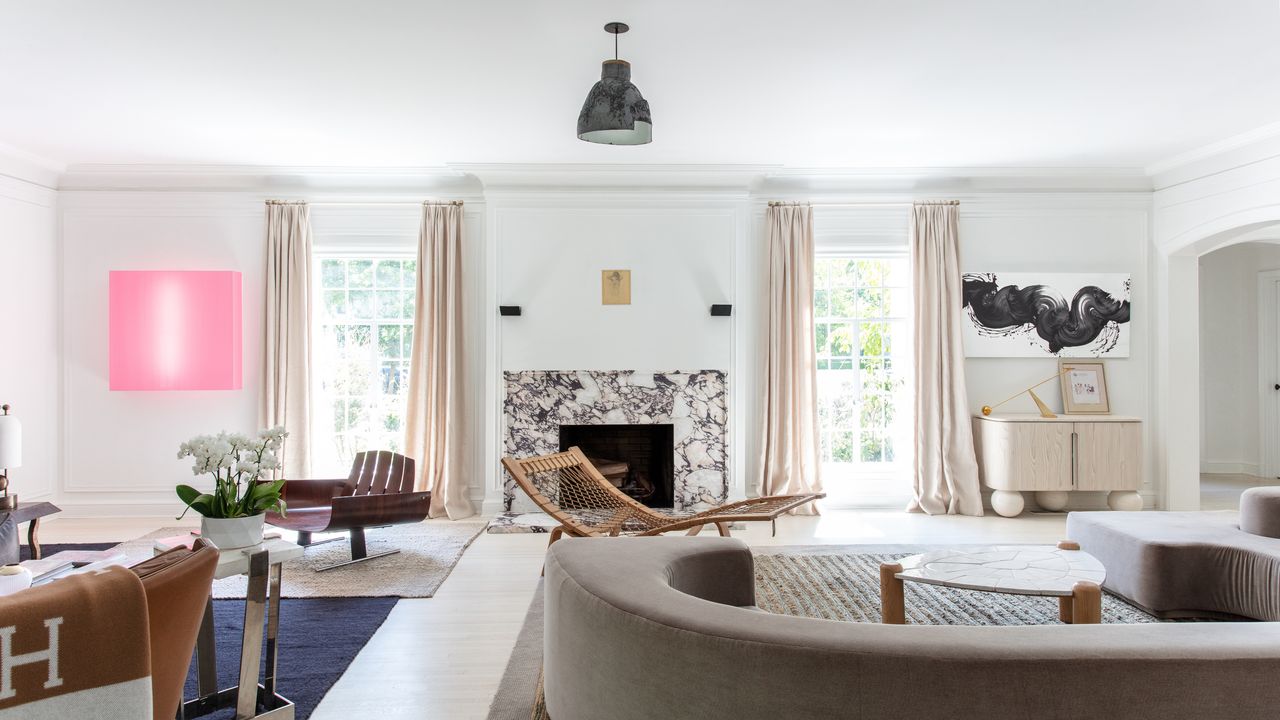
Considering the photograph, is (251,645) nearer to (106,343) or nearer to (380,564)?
(380,564)

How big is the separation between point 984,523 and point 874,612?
2553 millimetres

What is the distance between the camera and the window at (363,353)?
6246mm

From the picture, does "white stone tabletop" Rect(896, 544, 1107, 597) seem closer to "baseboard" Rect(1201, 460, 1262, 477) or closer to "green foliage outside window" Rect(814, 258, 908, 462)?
"green foliage outside window" Rect(814, 258, 908, 462)

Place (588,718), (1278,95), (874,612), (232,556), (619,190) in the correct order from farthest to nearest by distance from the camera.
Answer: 1. (619,190)
2. (1278,95)
3. (874,612)
4. (232,556)
5. (588,718)

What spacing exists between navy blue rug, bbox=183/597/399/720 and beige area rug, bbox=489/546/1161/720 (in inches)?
26.6

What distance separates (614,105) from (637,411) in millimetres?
3052

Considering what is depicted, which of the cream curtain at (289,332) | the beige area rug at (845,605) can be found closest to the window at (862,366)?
the beige area rug at (845,605)

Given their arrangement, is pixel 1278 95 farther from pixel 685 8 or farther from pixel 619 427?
pixel 619 427

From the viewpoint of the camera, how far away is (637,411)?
5.98 m

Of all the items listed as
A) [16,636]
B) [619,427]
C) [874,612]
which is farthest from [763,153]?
[16,636]

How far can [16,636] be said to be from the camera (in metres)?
1.35

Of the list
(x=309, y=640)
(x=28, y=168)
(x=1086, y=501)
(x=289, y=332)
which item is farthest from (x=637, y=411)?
(x=28, y=168)

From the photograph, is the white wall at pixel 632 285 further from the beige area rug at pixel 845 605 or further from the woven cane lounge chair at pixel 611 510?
the beige area rug at pixel 845 605

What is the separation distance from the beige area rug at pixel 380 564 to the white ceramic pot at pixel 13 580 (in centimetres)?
166
